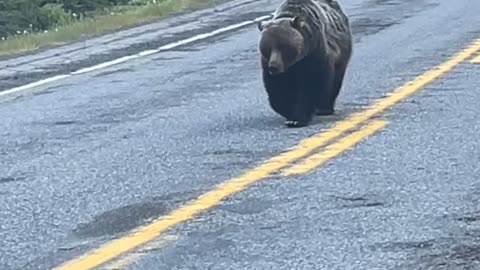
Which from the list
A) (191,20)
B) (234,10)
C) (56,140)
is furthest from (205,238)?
(234,10)

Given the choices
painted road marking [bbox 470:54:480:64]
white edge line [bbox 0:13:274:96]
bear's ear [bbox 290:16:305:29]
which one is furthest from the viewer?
painted road marking [bbox 470:54:480:64]

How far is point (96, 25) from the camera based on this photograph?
1842cm

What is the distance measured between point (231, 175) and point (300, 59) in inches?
62.6

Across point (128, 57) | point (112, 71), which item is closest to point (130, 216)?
point (112, 71)

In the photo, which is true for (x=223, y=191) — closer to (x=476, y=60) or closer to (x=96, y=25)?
(x=476, y=60)

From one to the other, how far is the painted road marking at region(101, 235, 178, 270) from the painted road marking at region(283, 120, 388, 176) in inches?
62.6

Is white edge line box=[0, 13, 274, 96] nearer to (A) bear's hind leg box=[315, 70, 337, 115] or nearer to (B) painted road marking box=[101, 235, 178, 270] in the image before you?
(A) bear's hind leg box=[315, 70, 337, 115]

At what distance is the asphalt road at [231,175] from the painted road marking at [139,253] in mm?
29

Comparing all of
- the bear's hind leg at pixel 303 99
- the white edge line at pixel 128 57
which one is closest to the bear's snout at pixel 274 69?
the bear's hind leg at pixel 303 99

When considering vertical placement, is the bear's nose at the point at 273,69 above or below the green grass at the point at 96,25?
above

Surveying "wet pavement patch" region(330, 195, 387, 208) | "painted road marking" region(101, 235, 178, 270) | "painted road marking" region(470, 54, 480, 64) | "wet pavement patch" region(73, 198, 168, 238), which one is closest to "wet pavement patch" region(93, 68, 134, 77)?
"painted road marking" region(470, 54, 480, 64)

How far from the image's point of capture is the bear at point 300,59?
9.41m

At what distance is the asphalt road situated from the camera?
645 centimetres

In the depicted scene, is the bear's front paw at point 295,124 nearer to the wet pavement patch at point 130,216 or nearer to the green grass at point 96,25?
the wet pavement patch at point 130,216
